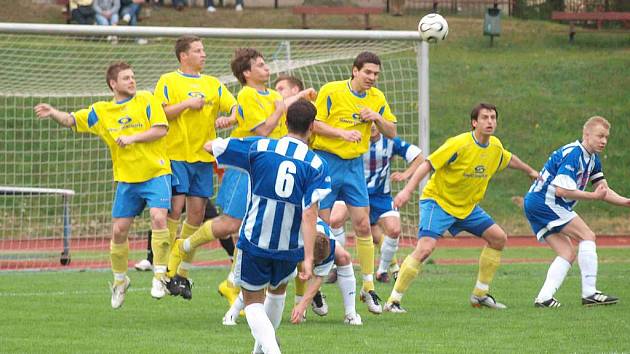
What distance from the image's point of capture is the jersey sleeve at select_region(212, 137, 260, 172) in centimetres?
762

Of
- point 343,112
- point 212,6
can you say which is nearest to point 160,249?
point 343,112

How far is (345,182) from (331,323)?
167 cm

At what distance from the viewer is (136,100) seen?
10.4 metres

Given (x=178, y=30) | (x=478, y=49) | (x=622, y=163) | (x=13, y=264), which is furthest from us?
(x=478, y=49)

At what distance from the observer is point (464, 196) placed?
10.8 metres

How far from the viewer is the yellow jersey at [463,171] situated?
10711mm

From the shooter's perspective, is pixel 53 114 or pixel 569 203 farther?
pixel 569 203

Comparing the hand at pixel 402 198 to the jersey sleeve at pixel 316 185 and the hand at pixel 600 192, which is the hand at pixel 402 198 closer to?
the hand at pixel 600 192

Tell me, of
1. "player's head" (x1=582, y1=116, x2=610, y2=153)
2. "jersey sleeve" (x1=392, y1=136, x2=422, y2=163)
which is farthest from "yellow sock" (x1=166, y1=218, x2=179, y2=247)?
"player's head" (x1=582, y1=116, x2=610, y2=153)

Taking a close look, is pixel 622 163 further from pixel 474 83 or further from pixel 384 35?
pixel 384 35

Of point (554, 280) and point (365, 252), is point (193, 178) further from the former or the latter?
point (554, 280)

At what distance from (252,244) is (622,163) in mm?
17638

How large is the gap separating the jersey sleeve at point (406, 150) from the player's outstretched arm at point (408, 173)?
0.27ft

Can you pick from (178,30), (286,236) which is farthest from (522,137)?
(286,236)
